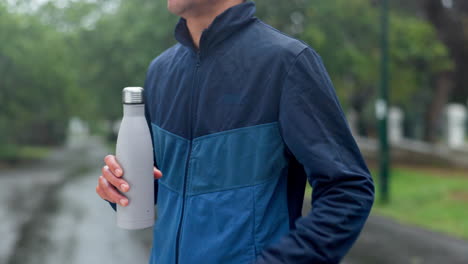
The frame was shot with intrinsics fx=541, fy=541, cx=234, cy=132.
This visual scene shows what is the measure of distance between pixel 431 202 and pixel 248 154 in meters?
10.9

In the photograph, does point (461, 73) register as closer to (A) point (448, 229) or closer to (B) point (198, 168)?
(A) point (448, 229)

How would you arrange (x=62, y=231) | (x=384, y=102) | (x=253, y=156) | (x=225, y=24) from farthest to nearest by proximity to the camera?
(x=384, y=102) → (x=62, y=231) → (x=225, y=24) → (x=253, y=156)

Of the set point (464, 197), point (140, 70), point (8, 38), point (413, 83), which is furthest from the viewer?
point (8, 38)

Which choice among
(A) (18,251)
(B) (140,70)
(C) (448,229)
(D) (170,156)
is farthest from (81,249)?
(B) (140,70)

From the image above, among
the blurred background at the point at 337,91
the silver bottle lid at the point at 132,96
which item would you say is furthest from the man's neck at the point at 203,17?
the blurred background at the point at 337,91

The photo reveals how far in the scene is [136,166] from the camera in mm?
1492

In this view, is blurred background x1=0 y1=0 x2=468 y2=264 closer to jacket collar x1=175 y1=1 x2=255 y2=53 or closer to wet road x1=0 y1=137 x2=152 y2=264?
wet road x1=0 y1=137 x2=152 y2=264

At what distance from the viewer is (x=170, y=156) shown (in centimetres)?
160

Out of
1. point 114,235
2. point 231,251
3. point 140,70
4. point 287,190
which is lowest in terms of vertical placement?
point 114,235

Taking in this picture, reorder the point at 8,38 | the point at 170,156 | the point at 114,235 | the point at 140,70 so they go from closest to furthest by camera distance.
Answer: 1. the point at 170,156
2. the point at 114,235
3. the point at 140,70
4. the point at 8,38

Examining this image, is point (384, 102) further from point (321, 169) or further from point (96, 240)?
point (321, 169)

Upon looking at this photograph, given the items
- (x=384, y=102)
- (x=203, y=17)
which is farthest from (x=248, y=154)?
(x=384, y=102)

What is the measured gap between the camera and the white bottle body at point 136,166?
1490 mm

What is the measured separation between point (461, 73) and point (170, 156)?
79.2ft
